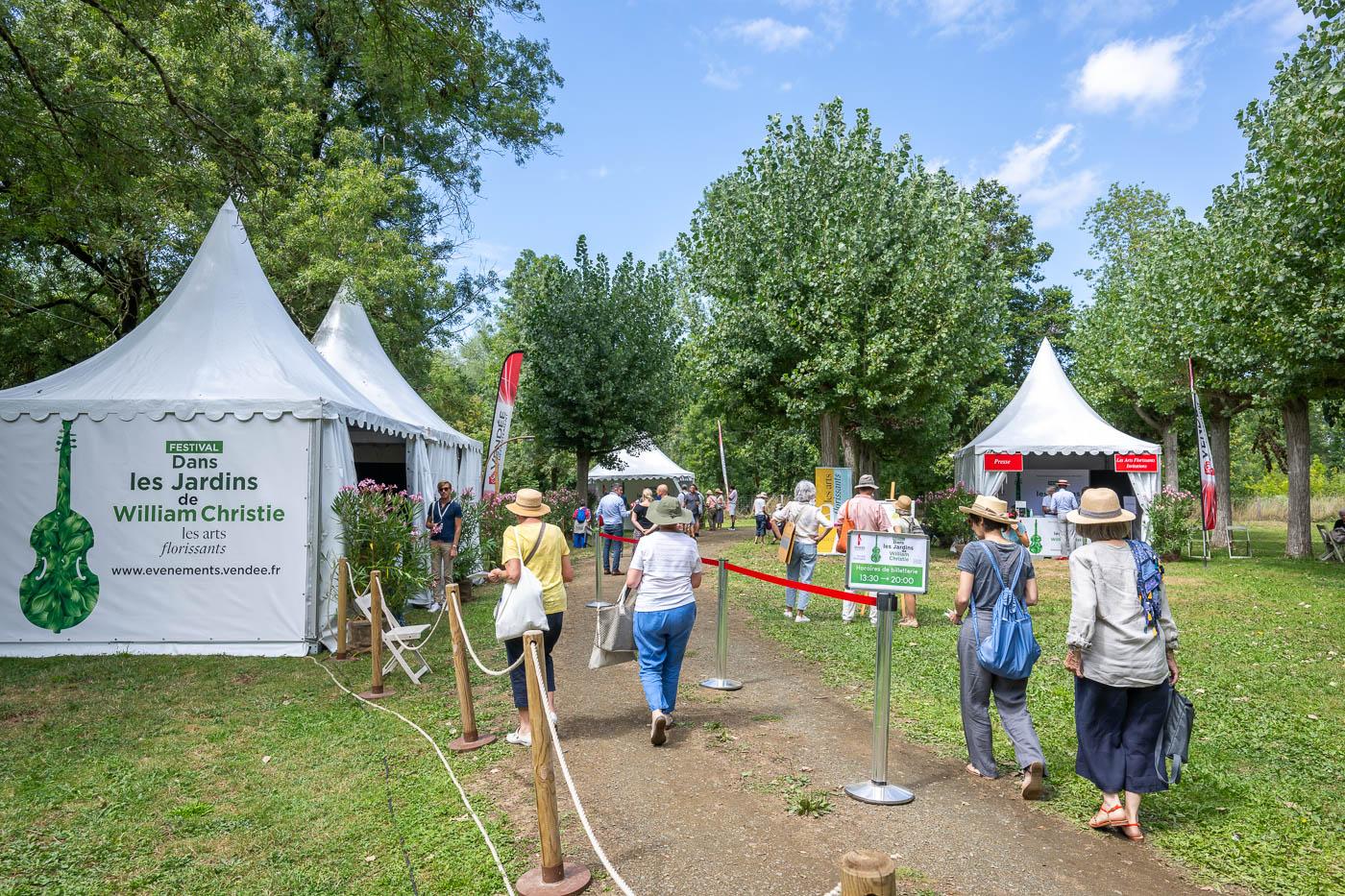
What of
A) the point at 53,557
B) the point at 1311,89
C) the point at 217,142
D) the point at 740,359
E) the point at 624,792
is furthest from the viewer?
the point at 740,359

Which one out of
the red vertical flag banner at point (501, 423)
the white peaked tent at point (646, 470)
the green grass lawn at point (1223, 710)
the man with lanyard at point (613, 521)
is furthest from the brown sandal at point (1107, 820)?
the white peaked tent at point (646, 470)

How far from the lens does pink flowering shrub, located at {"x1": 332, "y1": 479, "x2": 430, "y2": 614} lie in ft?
31.9

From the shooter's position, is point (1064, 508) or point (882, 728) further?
point (1064, 508)

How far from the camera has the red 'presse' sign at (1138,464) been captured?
1980cm

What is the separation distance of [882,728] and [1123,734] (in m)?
1.24

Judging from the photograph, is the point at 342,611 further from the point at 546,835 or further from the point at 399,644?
the point at 546,835

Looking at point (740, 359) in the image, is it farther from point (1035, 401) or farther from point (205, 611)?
point (205, 611)

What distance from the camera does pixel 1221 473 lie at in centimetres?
2567

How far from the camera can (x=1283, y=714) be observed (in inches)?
266

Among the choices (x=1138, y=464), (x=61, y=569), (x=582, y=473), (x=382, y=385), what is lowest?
(x=61, y=569)

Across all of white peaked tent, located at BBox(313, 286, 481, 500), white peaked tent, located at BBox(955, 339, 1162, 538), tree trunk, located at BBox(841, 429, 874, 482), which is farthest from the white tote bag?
tree trunk, located at BBox(841, 429, 874, 482)

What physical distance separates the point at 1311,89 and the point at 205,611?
50.0 ft

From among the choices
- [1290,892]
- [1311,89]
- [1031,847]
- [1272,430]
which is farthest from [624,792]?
[1272,430]

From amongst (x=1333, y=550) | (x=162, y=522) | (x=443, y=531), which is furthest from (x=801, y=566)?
(x=1333, y=550)
